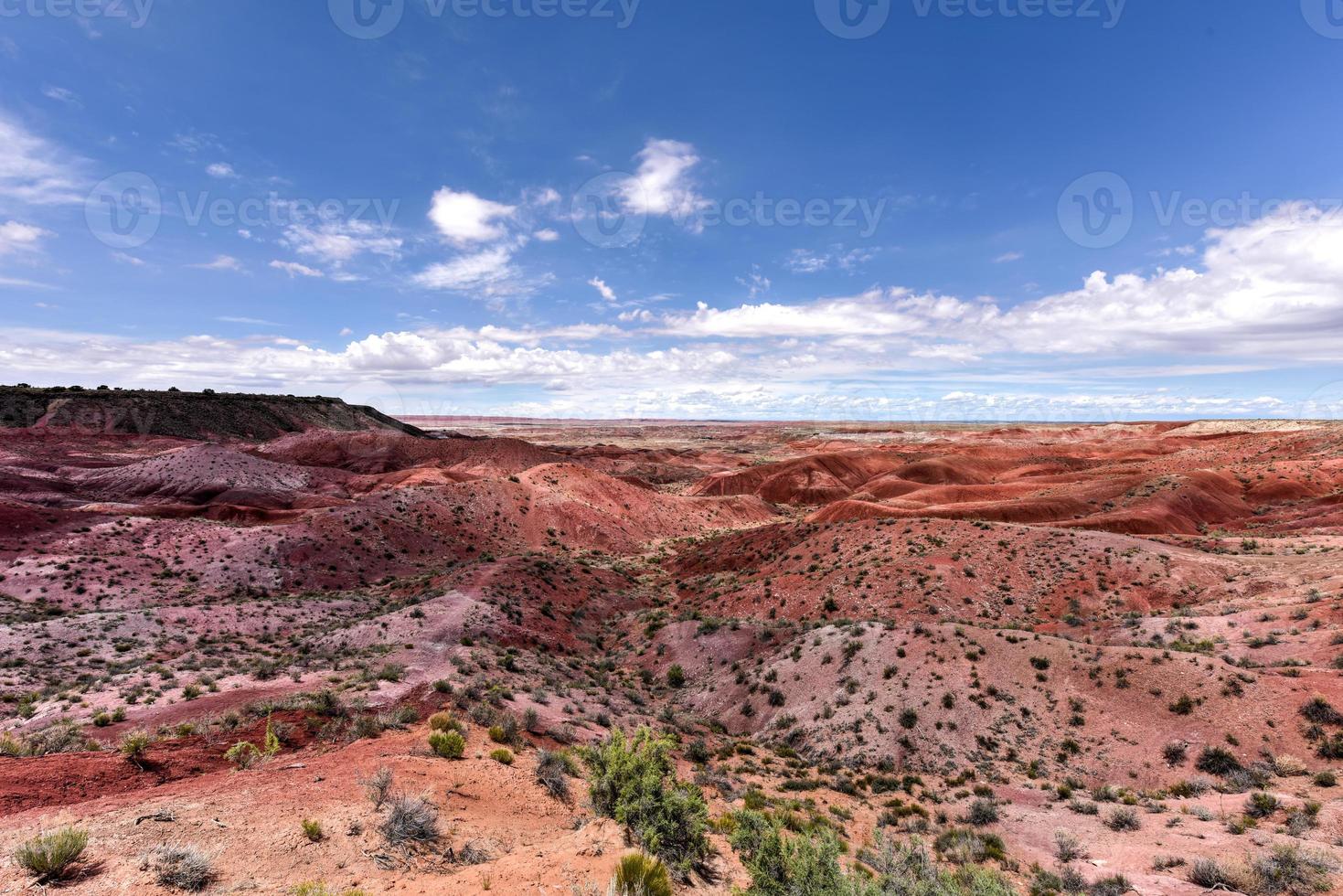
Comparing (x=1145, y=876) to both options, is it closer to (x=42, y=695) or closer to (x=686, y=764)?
(x=686, y=764)

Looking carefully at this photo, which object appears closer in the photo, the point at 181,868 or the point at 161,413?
the point at 181,868

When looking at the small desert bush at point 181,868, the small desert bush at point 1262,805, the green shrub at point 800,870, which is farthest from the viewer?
the small desert bush at point 1262,805

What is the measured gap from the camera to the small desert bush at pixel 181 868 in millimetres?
5918

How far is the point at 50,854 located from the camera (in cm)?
570

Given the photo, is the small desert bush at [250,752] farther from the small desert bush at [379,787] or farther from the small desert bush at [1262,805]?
the small desert bush at [1262,805]

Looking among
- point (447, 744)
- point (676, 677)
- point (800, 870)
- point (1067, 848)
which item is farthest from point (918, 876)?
point (676, 677)

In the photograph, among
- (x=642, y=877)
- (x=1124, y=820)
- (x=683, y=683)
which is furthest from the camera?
(x=683, y=683)

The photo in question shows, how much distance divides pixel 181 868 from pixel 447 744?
4811 mm

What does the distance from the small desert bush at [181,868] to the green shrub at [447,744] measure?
14.6 ft

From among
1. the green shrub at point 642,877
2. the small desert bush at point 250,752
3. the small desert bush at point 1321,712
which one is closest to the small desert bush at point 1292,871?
the small desert bush at point 1321,712

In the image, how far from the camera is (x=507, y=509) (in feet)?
167

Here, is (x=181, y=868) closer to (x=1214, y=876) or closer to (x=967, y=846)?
(x=967, y=846)

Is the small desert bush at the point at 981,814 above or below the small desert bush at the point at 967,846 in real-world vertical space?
below

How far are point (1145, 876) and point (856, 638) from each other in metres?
12.0
